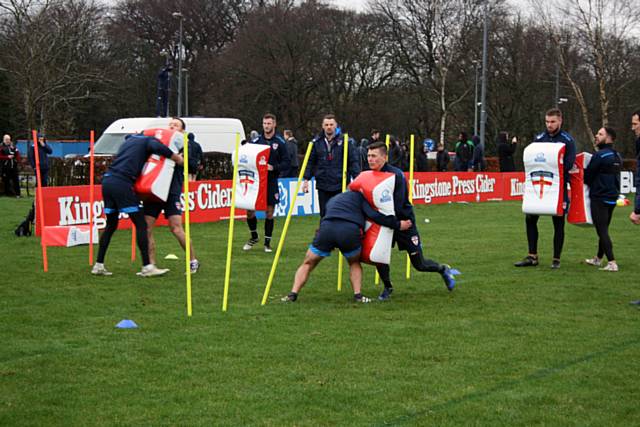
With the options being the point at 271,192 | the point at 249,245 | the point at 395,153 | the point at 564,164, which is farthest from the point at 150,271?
the point at 564,164

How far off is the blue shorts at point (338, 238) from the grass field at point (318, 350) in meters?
0.58

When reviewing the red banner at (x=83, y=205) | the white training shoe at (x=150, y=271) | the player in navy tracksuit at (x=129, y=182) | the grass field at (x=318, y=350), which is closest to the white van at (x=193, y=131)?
the red banner at (x=83, y=205)

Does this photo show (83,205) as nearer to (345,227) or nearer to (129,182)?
(129,182)

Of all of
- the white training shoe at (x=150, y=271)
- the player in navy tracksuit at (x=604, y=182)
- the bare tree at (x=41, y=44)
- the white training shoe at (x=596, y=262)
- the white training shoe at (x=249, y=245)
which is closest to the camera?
the white training shoe at (x=150, y=271)

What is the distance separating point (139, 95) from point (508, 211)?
119 ft

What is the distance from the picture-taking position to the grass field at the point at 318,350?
236 inches

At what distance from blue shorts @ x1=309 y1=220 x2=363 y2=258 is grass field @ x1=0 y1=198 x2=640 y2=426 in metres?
0.58

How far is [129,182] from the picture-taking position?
11.2 meters

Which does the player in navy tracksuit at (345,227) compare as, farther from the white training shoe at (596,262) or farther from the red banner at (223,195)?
the red banner at (223,195)

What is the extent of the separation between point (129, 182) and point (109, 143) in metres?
19.8

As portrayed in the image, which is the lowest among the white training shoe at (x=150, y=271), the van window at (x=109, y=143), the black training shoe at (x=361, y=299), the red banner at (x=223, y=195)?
the black training shoe at (x=361, y=299)

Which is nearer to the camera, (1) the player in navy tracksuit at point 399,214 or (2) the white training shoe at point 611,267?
(1) the player in navy tracksuit at point 399,214

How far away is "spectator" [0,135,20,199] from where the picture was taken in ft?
88.0

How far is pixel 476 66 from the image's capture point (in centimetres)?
5531
